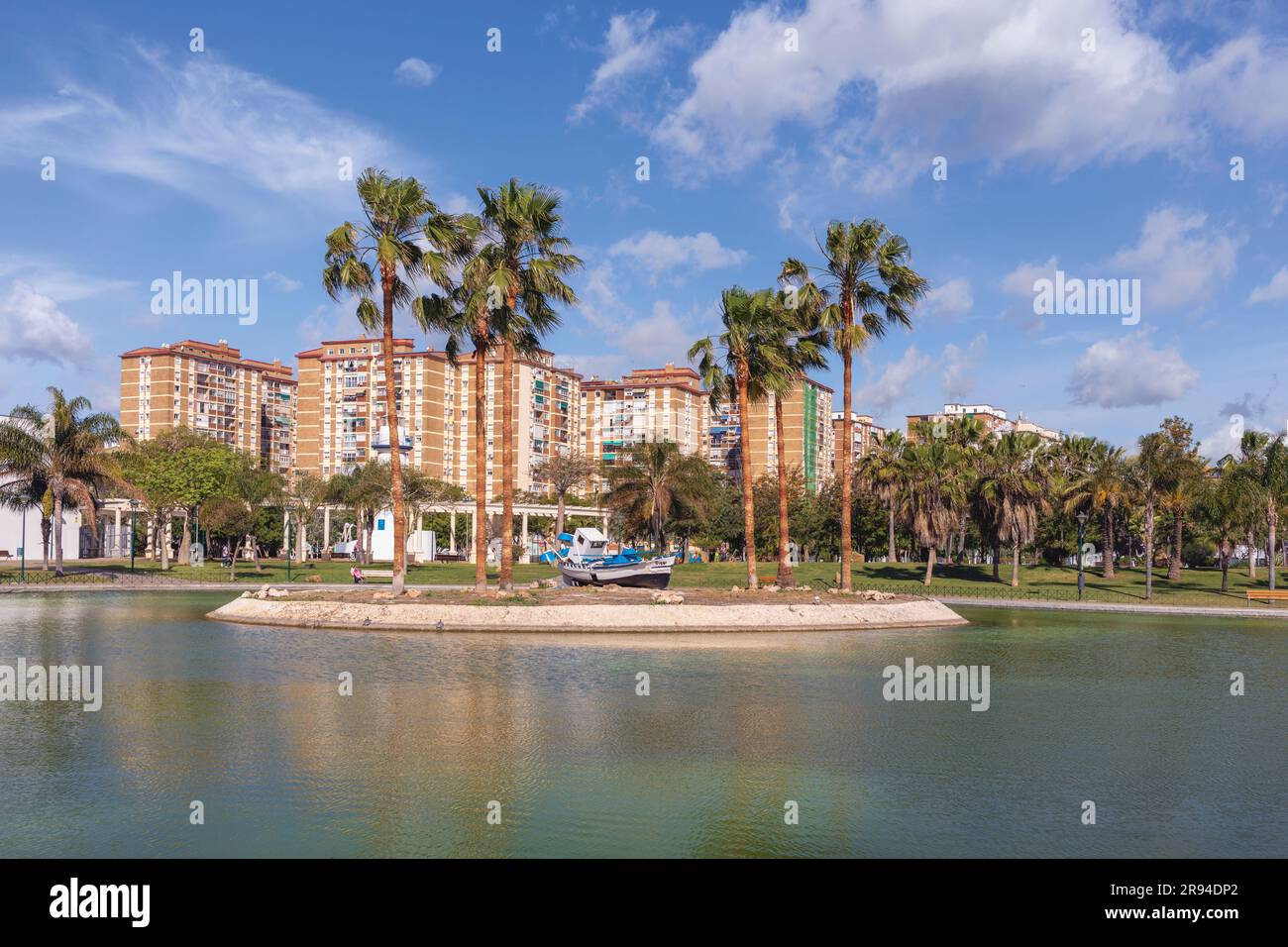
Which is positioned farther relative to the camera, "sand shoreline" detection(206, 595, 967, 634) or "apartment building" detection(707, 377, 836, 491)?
"apartment building" detection(707, 377, 836, 491)

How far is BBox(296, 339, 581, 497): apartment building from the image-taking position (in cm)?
16100

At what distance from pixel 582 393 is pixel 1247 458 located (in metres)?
137

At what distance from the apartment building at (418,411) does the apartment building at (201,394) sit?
1269cm

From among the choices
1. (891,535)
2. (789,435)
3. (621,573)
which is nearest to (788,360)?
(621,573)

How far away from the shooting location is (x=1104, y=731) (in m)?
17.2

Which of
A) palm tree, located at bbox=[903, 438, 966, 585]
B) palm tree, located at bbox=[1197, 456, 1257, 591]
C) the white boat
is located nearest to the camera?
the white boat

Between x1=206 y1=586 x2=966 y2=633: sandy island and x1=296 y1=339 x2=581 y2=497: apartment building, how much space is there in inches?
4759

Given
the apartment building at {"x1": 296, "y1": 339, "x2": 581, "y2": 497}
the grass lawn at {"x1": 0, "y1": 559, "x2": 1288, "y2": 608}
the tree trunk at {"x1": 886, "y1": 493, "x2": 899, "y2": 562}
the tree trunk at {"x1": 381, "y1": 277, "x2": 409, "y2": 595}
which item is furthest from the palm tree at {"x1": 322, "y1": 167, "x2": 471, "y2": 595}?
the apartment building at {"x1": 296, "y1": 339, "x2": 581, "y2": 497}

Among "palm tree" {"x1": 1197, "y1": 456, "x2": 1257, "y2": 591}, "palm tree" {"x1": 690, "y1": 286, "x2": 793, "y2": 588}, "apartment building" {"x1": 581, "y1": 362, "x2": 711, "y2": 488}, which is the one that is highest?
"apartment building" {"x1": 581, "y1": 362, "x2": 711, "y2": 488}

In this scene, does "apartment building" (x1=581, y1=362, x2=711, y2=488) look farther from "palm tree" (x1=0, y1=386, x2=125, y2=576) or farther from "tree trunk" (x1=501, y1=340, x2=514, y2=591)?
"tree trunk" (x1=501, y1=340, x2=514, y2=591)

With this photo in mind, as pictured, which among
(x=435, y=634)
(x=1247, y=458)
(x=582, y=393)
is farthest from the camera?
(x=582, y=393)
